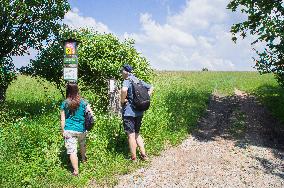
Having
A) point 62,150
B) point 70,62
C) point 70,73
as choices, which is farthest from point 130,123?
point 70,62

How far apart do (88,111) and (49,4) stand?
374 inches

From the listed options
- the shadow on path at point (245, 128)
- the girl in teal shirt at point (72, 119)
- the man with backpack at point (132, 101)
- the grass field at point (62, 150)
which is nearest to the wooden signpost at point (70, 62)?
the grass field at point (62, 150)

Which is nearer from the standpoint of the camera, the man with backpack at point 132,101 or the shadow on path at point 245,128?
the man with backpack at point 132,101

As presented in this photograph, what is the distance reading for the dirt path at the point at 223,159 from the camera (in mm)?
9703

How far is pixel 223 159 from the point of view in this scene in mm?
11578

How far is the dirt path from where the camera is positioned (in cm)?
970

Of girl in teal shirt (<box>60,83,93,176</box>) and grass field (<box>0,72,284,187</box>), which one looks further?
girl in teal shirt (<box>60,83,93,176</box>)

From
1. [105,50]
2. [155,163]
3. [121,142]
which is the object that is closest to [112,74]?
[105,50]

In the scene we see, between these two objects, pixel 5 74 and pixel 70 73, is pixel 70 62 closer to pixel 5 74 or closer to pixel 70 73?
pixel 70 73

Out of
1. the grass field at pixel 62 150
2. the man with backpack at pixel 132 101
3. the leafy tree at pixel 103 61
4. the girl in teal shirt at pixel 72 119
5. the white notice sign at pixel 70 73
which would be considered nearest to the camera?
the grass field at pixel 62 150

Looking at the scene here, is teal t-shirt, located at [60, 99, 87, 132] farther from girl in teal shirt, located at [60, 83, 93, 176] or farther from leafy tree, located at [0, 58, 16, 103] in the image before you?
leafy tree, located at [0, 58, 16, 103]

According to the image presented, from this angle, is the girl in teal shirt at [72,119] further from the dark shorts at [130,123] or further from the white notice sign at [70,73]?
the white notice sign at [70,73]

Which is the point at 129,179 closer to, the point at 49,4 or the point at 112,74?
the point at 112,74

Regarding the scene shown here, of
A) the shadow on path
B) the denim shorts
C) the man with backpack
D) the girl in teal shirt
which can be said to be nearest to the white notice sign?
the man with backpack
